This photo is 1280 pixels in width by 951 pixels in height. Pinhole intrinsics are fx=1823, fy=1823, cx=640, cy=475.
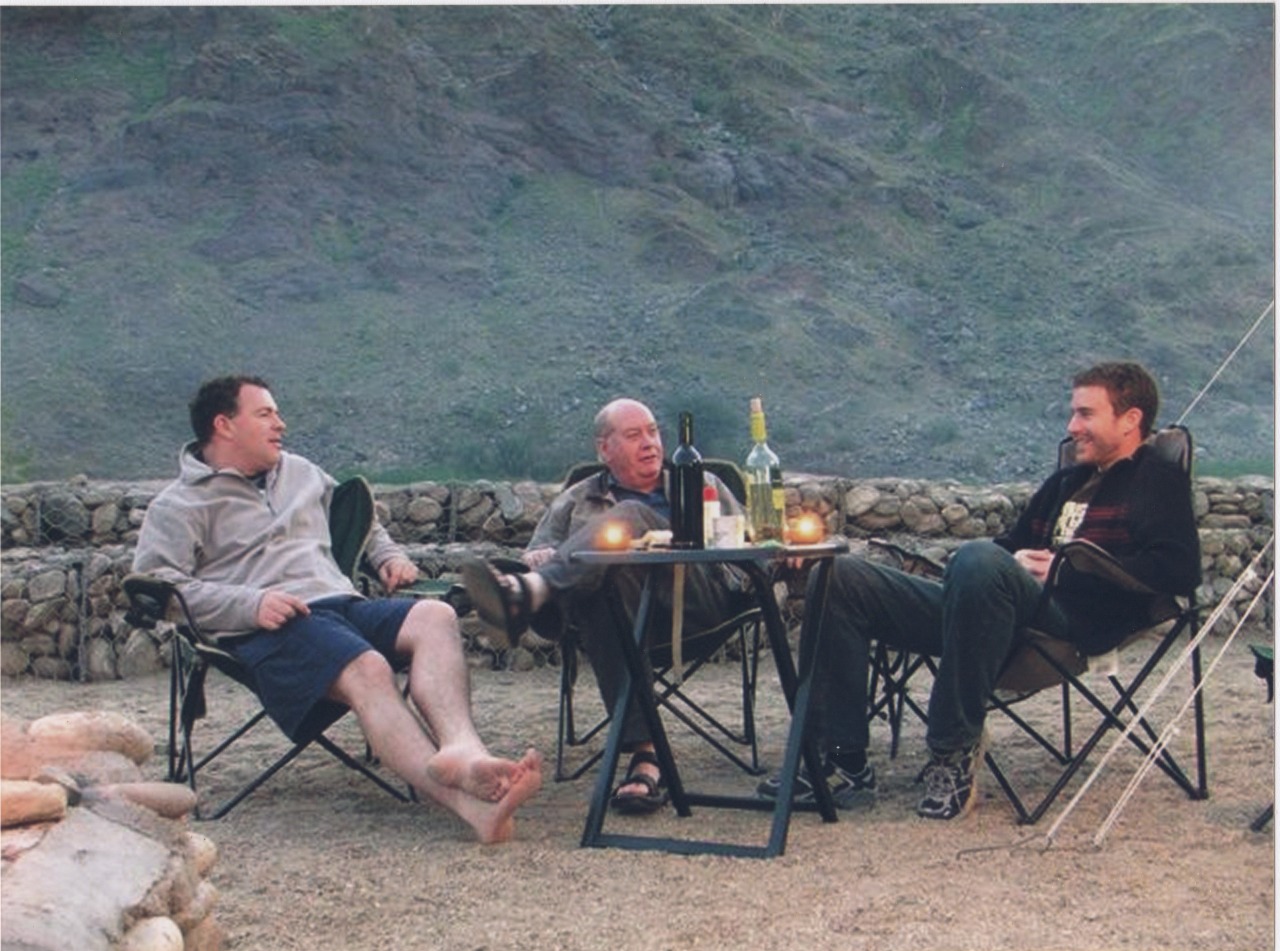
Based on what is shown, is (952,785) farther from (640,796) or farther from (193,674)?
(193,674)

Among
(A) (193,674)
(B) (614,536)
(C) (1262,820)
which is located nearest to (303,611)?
(A) (193,674)

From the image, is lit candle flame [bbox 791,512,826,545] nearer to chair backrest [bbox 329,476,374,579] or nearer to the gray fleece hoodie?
the gray fleece hoodie

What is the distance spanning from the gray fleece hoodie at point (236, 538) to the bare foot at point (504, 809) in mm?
724

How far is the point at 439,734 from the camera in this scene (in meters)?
3.63

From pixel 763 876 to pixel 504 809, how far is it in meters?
0.54

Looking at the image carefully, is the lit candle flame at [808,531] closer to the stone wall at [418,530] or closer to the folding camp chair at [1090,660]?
the folding camp chair at [1090,660]

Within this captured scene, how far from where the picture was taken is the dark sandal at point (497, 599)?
11.7 ft

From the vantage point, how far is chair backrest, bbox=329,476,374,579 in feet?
14.3

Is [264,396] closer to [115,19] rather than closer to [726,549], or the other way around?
[726,549]

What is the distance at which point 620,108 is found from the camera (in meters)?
25.0

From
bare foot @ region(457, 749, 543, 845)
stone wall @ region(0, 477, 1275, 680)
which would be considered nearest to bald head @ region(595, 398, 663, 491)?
bare foot @ region(457, 749, 543, 845)

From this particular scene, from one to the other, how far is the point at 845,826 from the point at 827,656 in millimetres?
370

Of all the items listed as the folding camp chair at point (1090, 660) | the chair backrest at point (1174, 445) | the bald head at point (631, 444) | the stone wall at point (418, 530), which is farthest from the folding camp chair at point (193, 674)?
the stone wall at point (418, 530)

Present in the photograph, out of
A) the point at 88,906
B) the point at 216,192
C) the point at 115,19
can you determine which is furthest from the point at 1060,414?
the point at 88,906
